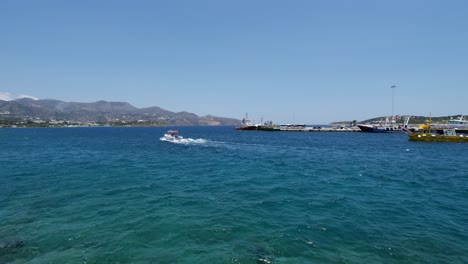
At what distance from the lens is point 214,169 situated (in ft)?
133

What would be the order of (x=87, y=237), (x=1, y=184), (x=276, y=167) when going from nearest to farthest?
(x=87, y=237) → (x=1, y=184) → (x=276, y=167)

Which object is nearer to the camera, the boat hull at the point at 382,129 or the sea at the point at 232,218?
the sea at the point at 232,218

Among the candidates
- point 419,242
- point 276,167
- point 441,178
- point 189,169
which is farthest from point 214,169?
point 441,178

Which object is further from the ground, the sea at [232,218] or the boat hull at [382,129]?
the boat hull at [382,129]

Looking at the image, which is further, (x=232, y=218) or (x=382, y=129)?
(x=382, y=129)

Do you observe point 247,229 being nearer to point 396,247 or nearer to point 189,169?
point 396,247

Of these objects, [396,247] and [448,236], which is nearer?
[396,247]

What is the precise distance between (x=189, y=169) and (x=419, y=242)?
3046 centimetres

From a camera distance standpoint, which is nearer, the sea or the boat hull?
the sea

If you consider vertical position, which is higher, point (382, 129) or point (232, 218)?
point (382, 129)

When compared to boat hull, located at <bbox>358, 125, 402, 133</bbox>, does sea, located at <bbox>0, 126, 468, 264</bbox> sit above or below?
below

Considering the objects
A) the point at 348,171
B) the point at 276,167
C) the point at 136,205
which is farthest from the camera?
the point at 276,167

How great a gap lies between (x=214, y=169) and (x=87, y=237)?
25250 millimetres

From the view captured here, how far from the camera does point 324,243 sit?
1557 cm
